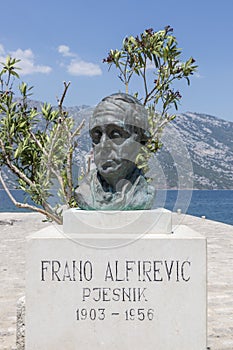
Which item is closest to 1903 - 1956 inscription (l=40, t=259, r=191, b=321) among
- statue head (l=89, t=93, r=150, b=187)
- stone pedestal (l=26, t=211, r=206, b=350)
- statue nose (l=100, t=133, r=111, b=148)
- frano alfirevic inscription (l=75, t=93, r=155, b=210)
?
stone pedestal (l=26, t=211, r=206, b=350)

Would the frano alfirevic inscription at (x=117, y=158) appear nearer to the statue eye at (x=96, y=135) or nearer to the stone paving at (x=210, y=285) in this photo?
the statue eye at (x=96, y=135)

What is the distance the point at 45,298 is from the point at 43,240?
0.56 m

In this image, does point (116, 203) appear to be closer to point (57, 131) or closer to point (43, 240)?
point (43, 240)

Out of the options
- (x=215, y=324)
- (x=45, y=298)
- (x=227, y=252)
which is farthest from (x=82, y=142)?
(x=227, y=252)

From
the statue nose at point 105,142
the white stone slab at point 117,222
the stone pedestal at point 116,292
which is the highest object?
the statue nose at point 105,142

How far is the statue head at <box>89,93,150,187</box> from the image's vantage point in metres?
4.45

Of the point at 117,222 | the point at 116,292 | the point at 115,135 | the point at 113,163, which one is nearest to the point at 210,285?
the point at 116,292

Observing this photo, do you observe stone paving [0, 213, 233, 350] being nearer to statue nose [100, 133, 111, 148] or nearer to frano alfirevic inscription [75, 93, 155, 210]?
frano alfirevic inscription [75, 93, 155, 210]

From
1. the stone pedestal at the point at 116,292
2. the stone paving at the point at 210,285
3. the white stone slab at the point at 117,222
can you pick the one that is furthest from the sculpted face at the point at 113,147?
the stone paving at the point at 210,285

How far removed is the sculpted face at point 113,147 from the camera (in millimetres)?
4449

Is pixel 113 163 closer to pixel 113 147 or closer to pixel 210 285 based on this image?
pixel 113 147

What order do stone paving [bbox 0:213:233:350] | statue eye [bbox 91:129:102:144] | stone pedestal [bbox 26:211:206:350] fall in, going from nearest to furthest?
stone pedestal [bbox 26:211:206:350]
statue eye [bbox 91:129:102:144]
stone paving [bbox 0:213:233:350]

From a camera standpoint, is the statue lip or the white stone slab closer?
the white stone slab

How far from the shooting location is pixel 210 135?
18600 centimetres
